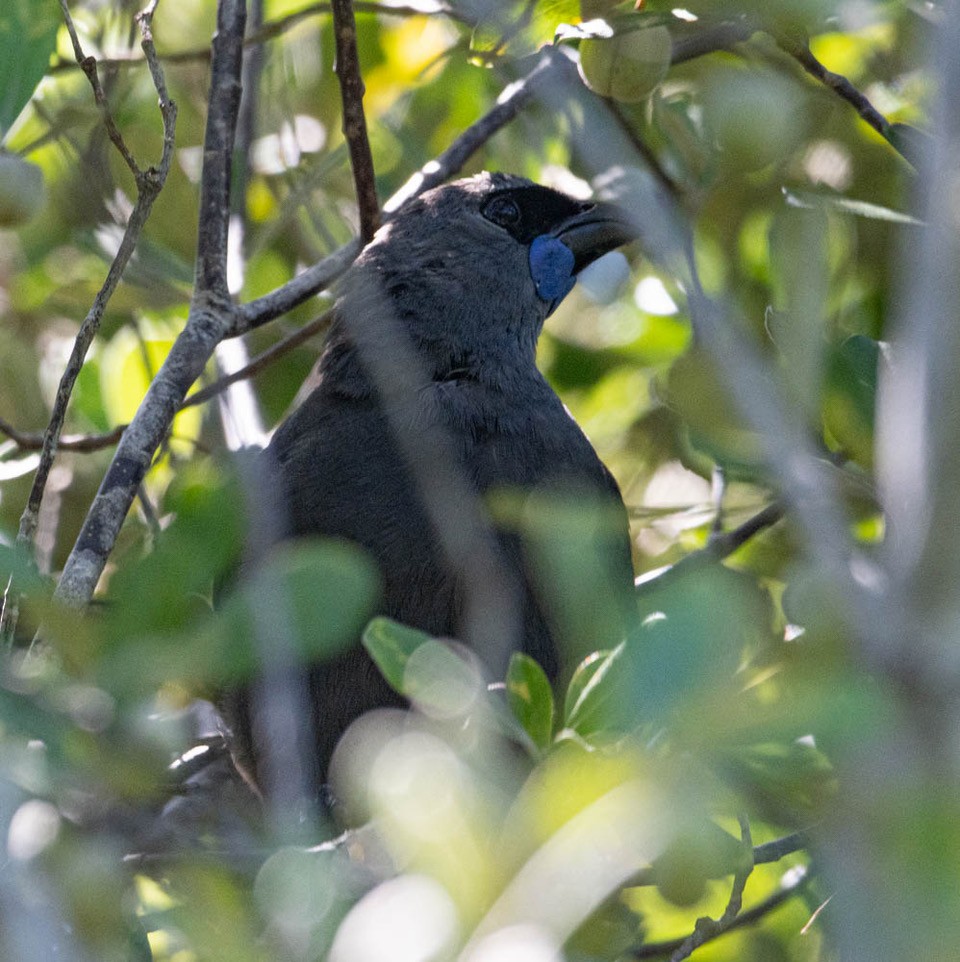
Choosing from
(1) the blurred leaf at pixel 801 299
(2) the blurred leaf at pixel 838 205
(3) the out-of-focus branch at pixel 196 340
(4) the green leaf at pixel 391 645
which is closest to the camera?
(4) the green leaf at pixel 391 645

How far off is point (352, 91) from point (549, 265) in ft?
3.13

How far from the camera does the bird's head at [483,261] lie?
11.6ft

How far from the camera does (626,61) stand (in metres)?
2.66

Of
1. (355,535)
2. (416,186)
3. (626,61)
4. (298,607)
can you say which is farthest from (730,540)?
(298,607)

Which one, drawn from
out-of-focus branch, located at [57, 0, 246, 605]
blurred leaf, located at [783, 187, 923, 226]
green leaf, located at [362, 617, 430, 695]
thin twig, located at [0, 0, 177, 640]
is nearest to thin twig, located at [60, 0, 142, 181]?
thin twig, located at [0, 0, 177, 640]

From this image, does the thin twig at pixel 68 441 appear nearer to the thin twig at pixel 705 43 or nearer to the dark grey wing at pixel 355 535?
the dark grey wing at pixel 355 535

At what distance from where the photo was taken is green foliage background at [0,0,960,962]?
116 cm

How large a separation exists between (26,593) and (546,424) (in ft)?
6.64

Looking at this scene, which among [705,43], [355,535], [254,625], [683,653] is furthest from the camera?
[705,43]

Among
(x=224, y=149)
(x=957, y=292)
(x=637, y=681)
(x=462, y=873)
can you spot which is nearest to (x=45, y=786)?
(x=462, y=873)

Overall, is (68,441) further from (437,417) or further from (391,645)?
(391,645)

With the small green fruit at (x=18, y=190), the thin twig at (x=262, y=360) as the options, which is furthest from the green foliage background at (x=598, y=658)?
the small green fruit at (x=18, y=190)

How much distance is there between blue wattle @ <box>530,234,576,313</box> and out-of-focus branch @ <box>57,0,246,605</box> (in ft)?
3.44

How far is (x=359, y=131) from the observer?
3105mm
